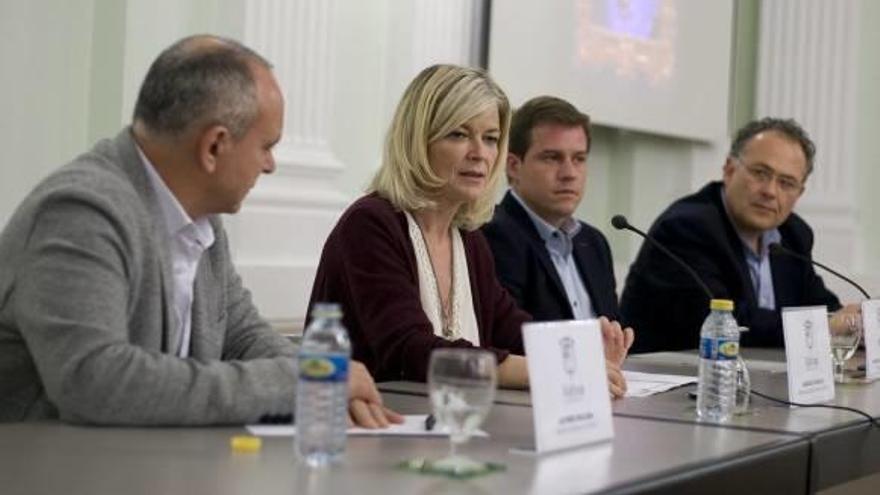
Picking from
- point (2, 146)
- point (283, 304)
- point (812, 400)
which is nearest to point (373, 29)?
point (283, 304)

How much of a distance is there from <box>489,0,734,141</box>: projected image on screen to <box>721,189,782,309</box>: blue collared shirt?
1.28 meters

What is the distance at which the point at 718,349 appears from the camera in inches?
87.0

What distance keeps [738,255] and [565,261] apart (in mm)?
688

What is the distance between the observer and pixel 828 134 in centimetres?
655

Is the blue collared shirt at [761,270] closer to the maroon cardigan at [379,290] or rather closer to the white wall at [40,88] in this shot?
the maroon cardigan at [379,290]

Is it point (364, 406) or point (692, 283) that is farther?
point (692, 283)

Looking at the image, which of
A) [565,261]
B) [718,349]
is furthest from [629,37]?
[718,349]

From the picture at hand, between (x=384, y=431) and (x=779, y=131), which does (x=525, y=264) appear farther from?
(x=384, y=431)

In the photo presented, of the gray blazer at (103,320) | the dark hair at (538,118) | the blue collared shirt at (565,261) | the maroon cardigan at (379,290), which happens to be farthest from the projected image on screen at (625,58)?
the gray blazer at (103,320)

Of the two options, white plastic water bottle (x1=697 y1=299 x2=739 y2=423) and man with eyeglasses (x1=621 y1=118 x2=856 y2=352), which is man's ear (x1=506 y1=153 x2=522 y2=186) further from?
white plastic water bottle (x1=697 y1=299 x2=739 y2=423)

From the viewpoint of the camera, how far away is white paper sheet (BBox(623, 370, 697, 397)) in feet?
8.29

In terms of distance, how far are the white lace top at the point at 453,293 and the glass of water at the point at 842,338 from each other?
0.73m

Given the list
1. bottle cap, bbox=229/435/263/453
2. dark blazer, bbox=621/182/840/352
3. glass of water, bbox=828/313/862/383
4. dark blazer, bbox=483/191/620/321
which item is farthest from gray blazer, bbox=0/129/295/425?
dark blazer, bbox=621/182/840/352

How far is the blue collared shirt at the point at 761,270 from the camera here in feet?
13.4
